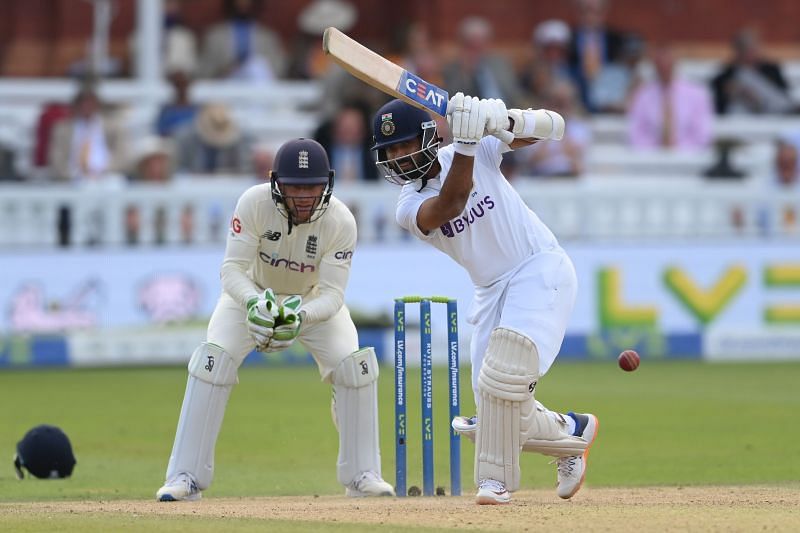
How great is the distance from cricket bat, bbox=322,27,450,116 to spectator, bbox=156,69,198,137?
760cm

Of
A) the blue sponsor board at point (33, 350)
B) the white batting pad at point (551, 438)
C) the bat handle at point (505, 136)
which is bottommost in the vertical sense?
the white batting pad at point (551, 438)

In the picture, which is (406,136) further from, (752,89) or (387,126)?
(752,89)

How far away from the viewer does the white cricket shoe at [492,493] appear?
608 centimetres

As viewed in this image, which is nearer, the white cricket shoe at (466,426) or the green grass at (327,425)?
the white cricket shoe at (466,426)

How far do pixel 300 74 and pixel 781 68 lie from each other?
4.52m

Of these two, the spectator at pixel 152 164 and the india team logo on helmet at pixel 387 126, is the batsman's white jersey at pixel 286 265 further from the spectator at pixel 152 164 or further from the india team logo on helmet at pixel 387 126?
the spectator at pixel 152 164

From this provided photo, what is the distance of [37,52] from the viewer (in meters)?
16.3

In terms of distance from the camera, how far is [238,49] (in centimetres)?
1490

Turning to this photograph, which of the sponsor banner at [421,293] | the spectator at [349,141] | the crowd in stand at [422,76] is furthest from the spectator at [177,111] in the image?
the sponsor banner at [421,293]

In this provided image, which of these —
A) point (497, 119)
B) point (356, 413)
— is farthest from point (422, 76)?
point (497, 119)

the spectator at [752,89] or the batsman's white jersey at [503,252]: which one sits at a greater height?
the spectator at [752,89]

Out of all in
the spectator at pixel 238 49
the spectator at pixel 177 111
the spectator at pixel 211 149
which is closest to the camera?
the spectator at pixel 211 149

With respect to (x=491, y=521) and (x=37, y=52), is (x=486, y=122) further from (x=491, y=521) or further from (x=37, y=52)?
(x=37, y=52)

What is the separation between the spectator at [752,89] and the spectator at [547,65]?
1548 mm
